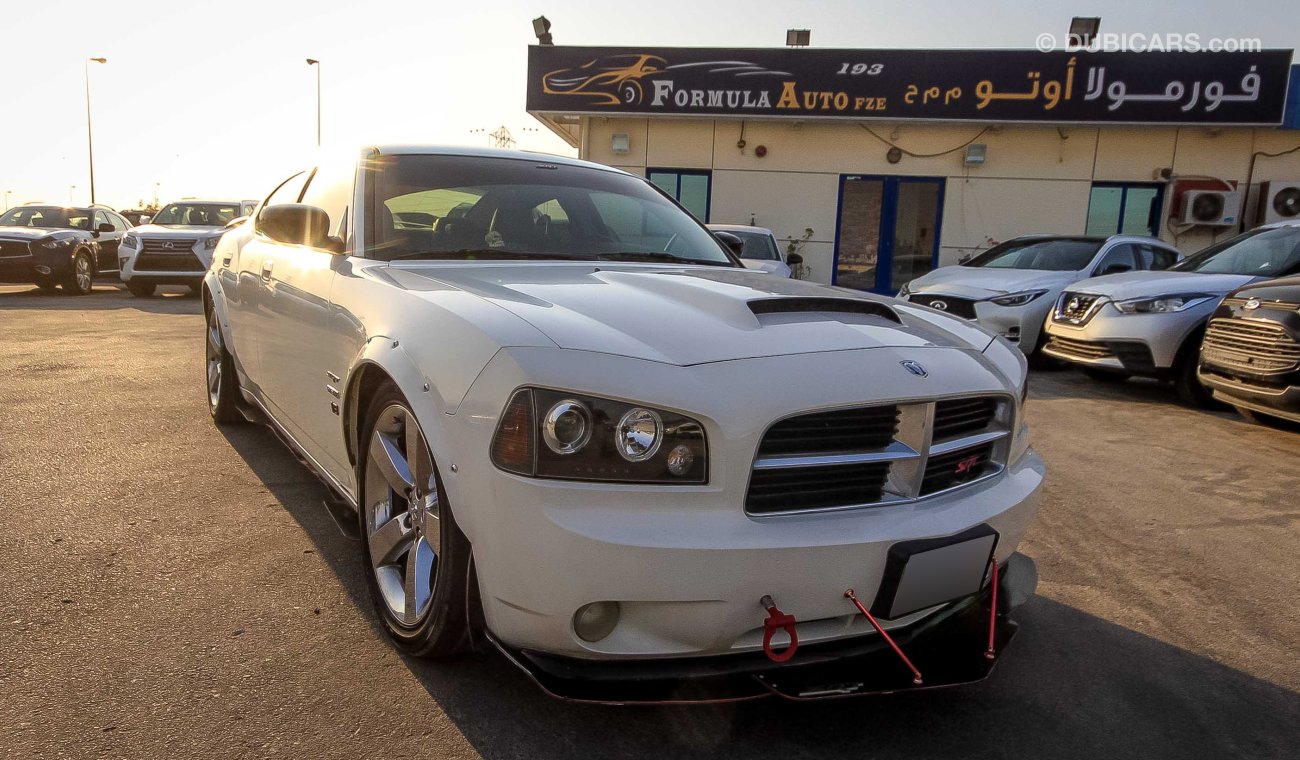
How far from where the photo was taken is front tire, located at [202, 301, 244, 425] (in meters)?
4.86

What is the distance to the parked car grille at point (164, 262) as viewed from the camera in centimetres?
1380

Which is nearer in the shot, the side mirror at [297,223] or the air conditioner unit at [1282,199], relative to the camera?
the side mirror at [297,223]

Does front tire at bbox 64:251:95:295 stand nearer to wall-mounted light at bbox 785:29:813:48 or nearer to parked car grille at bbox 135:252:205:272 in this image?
parked car grille at bbox 135:252:205:272

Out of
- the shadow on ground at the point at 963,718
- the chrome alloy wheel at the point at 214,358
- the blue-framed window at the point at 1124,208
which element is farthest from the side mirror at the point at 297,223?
the blue-framed window at the point at 1124,208

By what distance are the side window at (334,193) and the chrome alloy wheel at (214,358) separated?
124 centimetres

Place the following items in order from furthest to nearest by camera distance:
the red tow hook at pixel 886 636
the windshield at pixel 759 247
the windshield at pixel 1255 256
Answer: the windshield at pixel 759 247, the windshield at pixel 1255 256, the red tow hook at pixel 886 636

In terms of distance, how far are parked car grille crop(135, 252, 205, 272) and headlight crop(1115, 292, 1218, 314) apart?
12.7 m

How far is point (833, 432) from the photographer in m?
2.12

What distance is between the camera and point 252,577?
3.05 m

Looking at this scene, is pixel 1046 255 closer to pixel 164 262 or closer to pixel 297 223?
pixel 297 223

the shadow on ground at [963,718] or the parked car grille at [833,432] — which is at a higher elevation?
the parked car grille at [833,432]

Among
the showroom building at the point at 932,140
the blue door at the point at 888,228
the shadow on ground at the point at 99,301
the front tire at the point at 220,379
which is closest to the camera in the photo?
the front tire at the point at 220,379

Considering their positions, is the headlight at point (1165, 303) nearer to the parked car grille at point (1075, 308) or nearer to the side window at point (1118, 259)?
the parked car grille at point (1075, 308)

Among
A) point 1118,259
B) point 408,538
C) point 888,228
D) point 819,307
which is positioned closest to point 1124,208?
point 888,228
